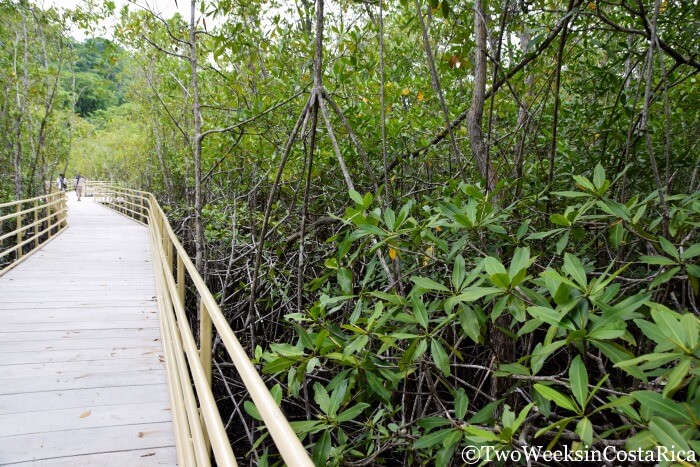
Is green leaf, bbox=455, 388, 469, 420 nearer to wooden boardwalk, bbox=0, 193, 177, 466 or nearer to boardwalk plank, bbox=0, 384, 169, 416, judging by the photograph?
wooden boardwalk, bbox=0, 193, 177, 466

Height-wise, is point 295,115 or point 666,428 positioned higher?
point 295,115

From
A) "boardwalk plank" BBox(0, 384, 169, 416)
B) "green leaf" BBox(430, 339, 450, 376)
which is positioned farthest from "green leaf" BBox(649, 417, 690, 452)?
"boardwalk plank" BBox(0, 384, 169, 416)

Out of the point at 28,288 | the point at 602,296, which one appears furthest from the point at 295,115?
the point at 28,288

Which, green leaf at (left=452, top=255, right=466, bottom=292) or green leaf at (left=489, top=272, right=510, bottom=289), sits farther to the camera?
green leaf at (left=452, top=255, right=466, bottom=292)

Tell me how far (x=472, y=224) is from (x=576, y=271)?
416 mm

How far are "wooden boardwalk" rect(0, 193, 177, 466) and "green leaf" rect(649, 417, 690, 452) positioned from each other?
2.36 m

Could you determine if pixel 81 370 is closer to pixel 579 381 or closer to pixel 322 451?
pixel 322 451

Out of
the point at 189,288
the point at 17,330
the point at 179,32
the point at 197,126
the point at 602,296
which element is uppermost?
the point at 179,32

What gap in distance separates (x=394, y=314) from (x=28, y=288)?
18.6 ft

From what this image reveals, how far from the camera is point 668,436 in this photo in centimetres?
90

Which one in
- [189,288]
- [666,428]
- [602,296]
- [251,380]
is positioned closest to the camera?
[666,428]

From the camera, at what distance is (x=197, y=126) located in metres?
4.56

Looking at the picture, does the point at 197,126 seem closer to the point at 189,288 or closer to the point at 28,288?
the point at 28,288

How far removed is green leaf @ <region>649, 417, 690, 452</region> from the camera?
879mm
